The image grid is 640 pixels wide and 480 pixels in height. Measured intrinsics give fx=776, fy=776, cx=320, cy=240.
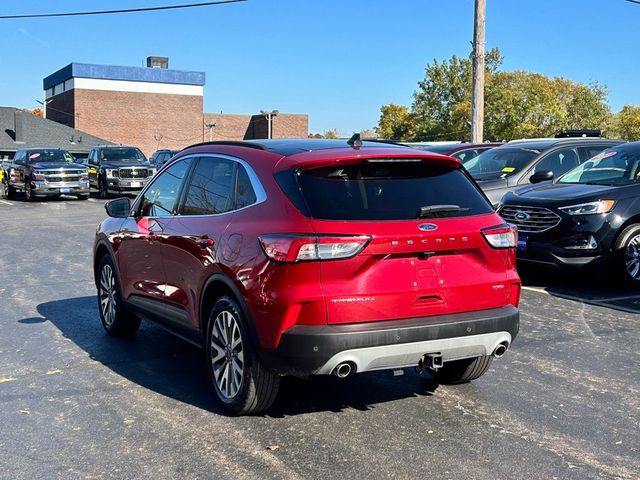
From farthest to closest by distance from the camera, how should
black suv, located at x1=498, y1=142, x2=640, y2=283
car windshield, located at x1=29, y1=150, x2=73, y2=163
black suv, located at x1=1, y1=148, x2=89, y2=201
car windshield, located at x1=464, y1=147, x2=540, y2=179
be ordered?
1. car windshield, located at x1=29, y1=150, x2=73, y2=163
2. black suv, located at x1=1, y1=148, x2=89, y2=201
3. car windshield, located at x1=464, y1=147, x2=540, y2=179
4. black suv, located at x1=498, y1=142, x2=640, y2=283

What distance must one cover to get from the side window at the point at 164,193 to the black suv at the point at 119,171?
21509 millimetres

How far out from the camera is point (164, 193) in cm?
641

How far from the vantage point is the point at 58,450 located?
4.54m

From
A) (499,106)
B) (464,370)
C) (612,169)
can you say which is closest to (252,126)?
(499,106)

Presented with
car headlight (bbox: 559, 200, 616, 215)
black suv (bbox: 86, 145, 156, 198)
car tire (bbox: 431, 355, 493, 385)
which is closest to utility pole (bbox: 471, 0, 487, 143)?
car headlight (bbox: 559, 200, 616, 215)

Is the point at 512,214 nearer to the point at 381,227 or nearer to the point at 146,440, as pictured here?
the point at 381,227

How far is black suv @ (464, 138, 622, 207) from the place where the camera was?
12766 mm

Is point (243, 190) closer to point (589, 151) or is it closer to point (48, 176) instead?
point (589, 151)

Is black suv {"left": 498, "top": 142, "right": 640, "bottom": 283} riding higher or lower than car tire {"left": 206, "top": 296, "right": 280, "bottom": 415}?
higher

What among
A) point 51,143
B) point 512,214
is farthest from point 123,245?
point 51,143

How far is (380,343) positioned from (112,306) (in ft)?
11.9

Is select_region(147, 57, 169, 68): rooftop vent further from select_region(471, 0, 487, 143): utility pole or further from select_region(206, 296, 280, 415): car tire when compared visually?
select_region(206, 296, 280, 415): car tire

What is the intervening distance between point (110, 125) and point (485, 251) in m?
78.4

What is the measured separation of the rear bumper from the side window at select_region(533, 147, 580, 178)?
852 cm
